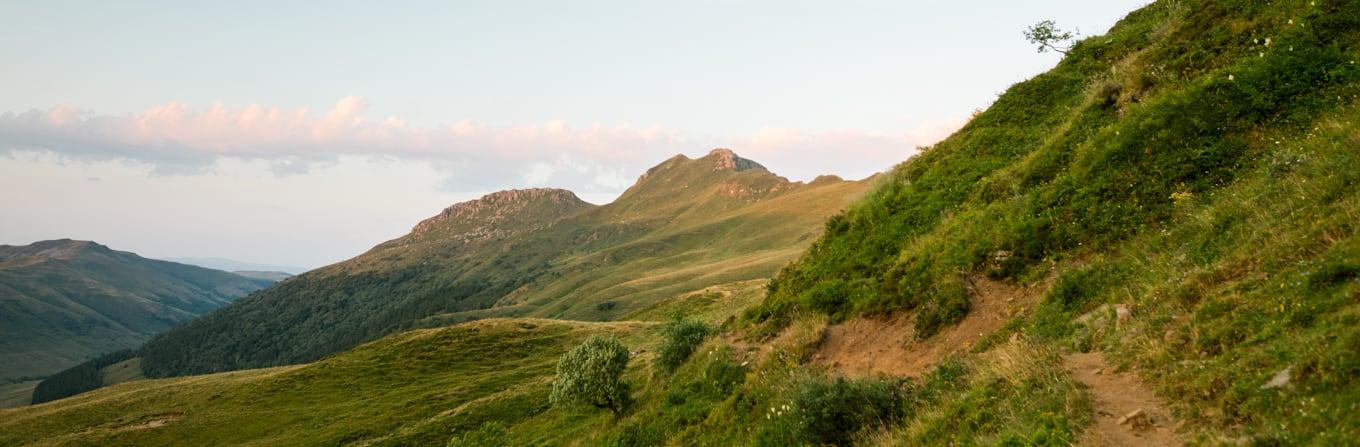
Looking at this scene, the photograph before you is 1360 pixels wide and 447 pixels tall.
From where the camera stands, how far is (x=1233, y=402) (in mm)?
9000

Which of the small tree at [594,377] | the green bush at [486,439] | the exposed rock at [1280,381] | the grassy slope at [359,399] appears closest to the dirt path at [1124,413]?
the exposed rock at [1280,381]

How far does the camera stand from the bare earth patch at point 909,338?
55.1 feet

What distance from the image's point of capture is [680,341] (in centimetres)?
2998

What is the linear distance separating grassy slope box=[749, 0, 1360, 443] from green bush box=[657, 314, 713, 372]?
396cm

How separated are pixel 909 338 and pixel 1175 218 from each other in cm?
704

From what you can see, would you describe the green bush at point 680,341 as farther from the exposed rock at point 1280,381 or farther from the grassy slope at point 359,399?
the grassy slope at point 359,399

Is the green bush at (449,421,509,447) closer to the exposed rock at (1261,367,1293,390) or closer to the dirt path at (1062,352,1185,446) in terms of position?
the dirt path at (1062,352,1185,446)

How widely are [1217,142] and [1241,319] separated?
951cm

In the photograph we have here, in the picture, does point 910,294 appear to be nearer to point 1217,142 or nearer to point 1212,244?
point 1212,244

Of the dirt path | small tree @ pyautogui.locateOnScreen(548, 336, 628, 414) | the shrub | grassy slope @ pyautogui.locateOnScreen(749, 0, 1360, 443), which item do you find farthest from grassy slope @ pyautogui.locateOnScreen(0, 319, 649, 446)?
the dirt path

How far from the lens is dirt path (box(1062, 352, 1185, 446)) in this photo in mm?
9594

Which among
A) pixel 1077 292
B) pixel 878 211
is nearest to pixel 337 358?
pixel 878 211

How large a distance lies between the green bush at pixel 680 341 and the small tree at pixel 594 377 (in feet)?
8.64

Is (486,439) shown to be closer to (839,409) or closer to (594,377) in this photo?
(594,377)
